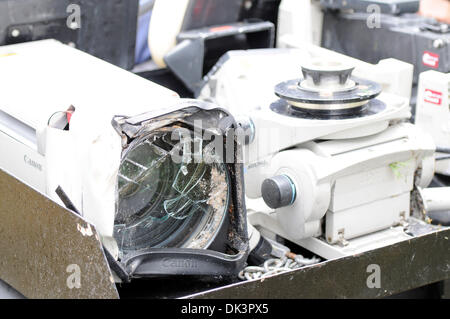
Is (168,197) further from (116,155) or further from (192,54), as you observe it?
(192,54)

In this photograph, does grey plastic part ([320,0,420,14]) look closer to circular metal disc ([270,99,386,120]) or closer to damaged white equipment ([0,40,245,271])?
circular metal disc ([270,99,386,120])

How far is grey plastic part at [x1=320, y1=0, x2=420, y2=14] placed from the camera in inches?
131

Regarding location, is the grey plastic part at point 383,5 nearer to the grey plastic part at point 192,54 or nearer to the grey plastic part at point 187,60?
the grey plastic part at point 192,54

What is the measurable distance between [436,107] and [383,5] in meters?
0.53

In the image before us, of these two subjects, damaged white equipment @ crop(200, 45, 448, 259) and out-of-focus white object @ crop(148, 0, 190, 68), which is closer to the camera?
damaged white equipment @ crop(200, 45, 448, 259)

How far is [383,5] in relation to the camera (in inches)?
132

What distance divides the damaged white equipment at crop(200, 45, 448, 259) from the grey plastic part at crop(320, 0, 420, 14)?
70 cm

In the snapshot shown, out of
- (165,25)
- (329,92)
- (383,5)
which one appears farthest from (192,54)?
(329,92)

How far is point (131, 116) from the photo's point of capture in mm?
2148

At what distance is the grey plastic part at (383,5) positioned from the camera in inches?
131

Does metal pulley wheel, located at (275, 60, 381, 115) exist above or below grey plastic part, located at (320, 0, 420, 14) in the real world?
below

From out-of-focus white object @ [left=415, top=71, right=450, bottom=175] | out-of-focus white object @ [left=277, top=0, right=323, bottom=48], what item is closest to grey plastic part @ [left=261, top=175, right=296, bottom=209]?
out-of-focus white object @ [left=415, top=71, right=450, bottom=175]

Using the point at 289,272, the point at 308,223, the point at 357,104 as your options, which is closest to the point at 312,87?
the point at 357,104

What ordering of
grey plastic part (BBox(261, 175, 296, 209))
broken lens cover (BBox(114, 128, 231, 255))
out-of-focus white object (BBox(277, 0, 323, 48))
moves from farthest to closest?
out-of-focus white object (BBox(277, 0, 323, 48)), grey plastic part (BBox(261, 175, 296, 209)), broken lens cover (BBox(114, 128, 231, 255))
